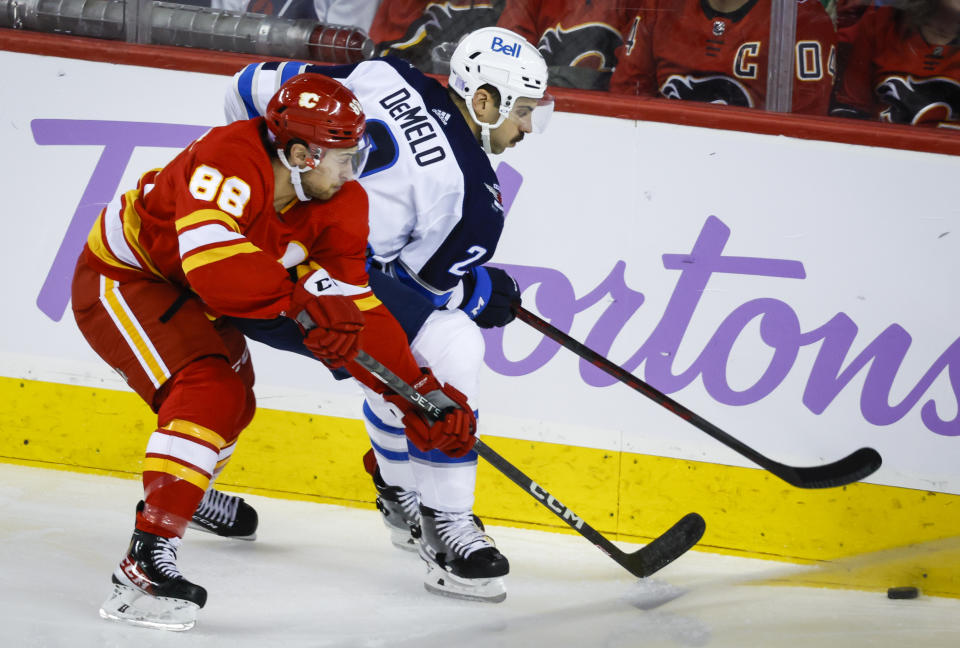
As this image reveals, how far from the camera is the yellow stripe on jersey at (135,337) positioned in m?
2.19

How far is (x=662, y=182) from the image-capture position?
302 centimetres

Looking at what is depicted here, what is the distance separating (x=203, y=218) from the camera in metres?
2.01

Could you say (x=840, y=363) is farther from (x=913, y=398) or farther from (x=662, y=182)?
(x=662, y=182)

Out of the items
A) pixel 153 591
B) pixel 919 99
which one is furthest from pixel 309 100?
pixel 919 99

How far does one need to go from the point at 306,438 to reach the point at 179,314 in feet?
3.40

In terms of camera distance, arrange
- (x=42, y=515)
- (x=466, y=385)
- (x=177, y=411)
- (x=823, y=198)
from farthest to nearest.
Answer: (x=823, y=198), (x=42, y=515), (x=466, y=385), (x=177, y=411)

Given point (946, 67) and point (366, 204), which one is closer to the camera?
point (366, 204)

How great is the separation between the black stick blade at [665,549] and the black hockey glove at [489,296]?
0.68 meters

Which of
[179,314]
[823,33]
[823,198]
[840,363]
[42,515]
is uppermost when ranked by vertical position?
[823,33]

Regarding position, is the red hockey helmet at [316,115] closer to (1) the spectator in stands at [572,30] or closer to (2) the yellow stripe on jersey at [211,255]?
(2) the yellow stripe on jersey at [211,255]

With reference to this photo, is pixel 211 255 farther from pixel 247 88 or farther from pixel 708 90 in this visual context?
pixel 708 90

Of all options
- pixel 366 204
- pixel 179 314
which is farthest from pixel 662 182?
pixel 179 314

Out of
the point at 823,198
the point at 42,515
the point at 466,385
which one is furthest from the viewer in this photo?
the point at 823,198

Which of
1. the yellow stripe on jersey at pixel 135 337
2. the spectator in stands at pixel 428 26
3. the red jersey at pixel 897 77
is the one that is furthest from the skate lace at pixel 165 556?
the red jersey at pixel 897 77
